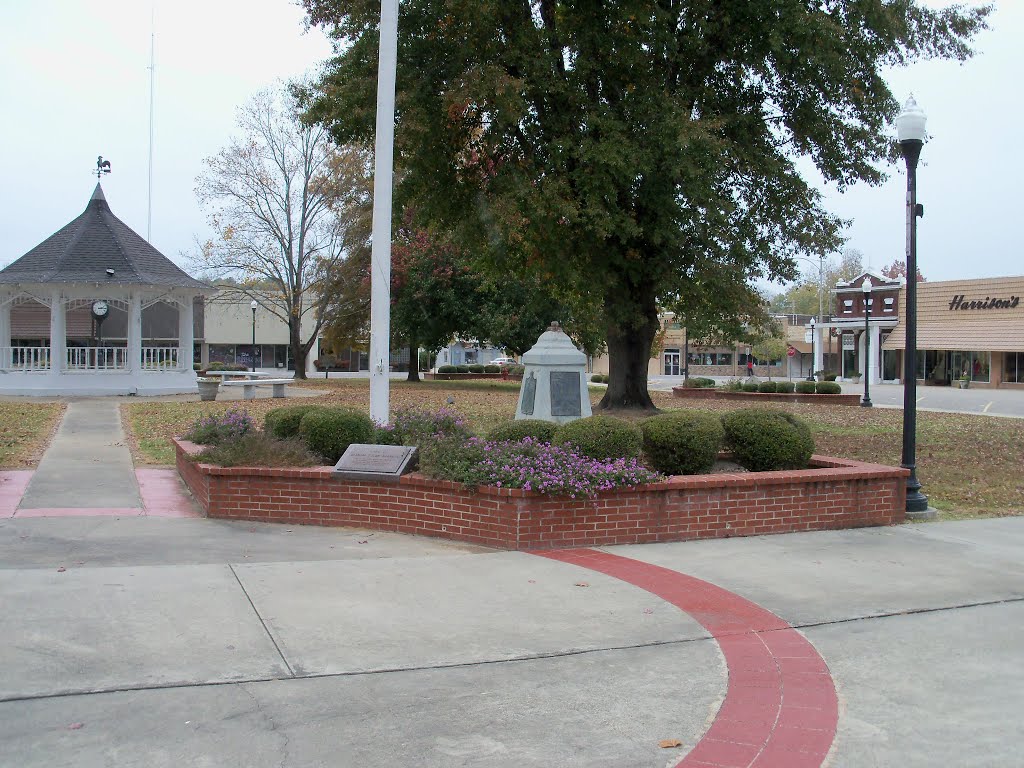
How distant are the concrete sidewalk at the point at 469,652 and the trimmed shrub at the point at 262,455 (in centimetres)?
106

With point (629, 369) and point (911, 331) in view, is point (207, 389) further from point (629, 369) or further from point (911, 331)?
point (911, 331)

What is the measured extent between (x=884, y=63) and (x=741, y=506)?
13.9 m

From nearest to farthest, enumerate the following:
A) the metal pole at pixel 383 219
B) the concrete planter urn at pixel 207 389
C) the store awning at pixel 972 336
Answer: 1. the metal pole at pixel 383 219
2. the concrete planter urn at pixel 207 389
3. the store awning at pixel 972 336

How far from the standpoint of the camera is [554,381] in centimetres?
1327

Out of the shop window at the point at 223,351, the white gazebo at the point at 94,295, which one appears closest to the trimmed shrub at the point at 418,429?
the white gazebo at the point at 94,295

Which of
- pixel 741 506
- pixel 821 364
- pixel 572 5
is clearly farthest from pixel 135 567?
pixel 821 364

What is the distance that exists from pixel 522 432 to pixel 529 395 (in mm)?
3871

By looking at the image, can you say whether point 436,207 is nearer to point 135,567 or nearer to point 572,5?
point 572,5

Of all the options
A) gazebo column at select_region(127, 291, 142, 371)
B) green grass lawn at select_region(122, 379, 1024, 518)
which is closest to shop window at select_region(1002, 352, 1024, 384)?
green grass lawn at select_region(122, 379, 1024, 518)

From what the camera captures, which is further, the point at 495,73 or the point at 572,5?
the point at 572,5

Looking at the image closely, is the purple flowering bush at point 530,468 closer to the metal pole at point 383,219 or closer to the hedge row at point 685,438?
the hedge row at point 685,438

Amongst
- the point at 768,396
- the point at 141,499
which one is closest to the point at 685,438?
the point at 141,499

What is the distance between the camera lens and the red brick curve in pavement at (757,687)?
409cm

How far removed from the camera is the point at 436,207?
1914 cm
